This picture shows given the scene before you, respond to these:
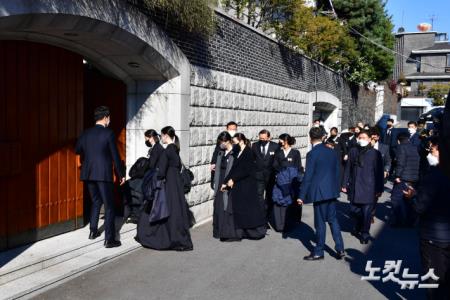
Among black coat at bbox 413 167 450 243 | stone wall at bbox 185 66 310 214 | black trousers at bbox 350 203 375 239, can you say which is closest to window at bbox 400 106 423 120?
stone wall at bbox 185 66 310 214

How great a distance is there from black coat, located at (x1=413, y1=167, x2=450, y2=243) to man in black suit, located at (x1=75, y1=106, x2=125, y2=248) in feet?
13.3

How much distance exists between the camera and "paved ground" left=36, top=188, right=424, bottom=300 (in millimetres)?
5301

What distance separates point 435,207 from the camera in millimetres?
4320

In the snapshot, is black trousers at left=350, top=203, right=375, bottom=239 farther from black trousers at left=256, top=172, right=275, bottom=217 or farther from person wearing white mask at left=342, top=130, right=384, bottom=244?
black trousers at left=256, top=172, right=275, bottom=217

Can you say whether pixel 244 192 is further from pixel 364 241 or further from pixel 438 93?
pixel 438 93

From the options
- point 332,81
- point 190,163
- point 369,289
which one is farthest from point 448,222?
point 332,81

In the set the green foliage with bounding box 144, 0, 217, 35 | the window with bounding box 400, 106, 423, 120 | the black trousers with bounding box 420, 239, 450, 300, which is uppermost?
the green foliage with bounding box 144, 0, 217, 35

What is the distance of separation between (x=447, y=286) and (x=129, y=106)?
603 cm

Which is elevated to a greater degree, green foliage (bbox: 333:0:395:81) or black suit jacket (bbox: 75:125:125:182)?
green foliage (bbox: 333:0:395:81)

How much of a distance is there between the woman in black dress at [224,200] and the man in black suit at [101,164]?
175cm

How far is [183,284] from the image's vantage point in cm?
558

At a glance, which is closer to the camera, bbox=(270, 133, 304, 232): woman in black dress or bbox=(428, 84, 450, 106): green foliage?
bbox=(270, 133, 304, 232): woman in black dress

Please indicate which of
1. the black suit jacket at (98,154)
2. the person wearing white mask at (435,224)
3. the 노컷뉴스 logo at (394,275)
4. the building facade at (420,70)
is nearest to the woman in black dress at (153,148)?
the black suit jacket at (98,154)

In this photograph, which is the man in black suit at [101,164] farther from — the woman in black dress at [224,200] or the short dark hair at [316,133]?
the short dark hair at [316,133]
